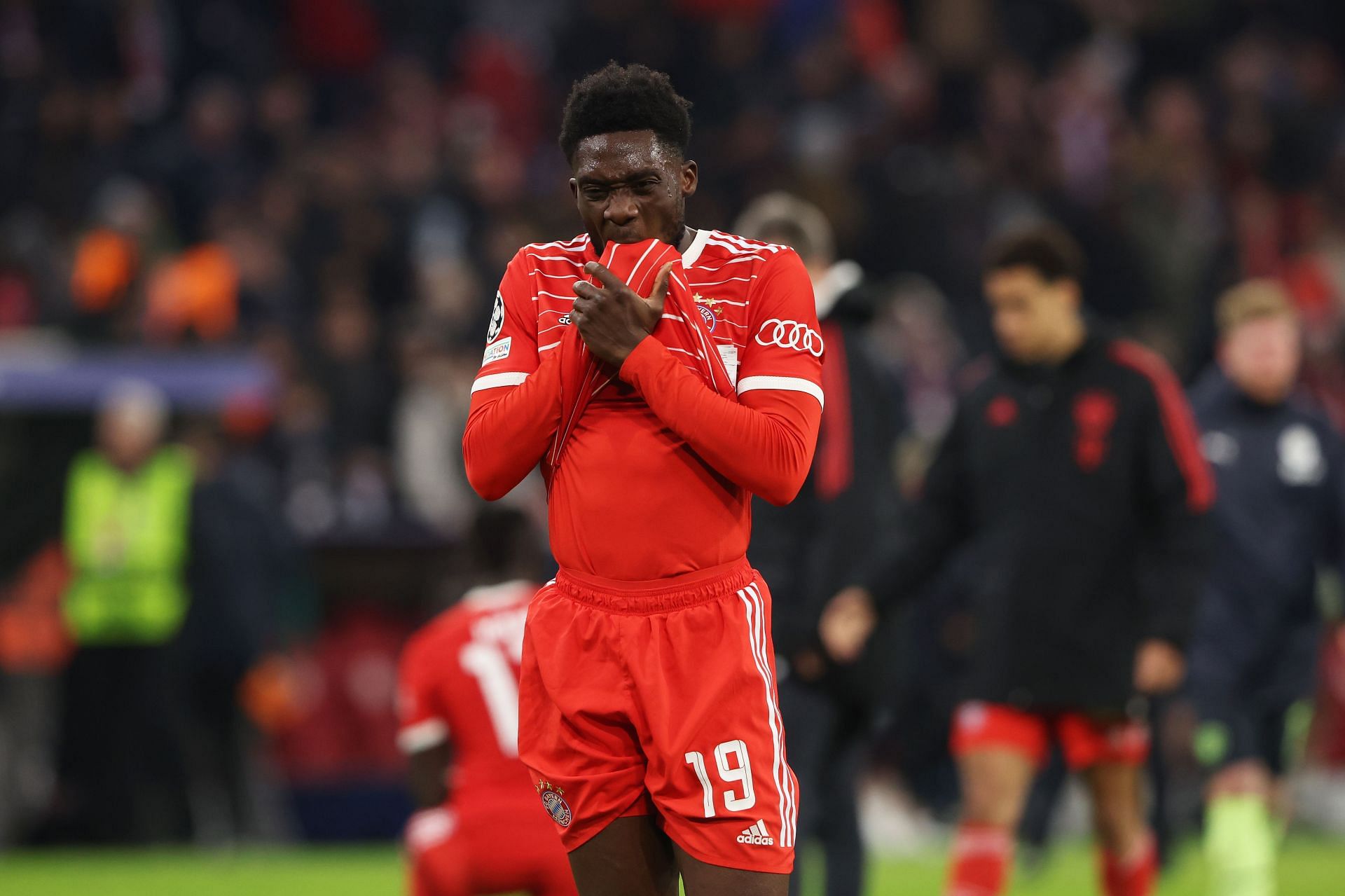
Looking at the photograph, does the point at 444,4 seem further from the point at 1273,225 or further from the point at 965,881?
the point at 965,881

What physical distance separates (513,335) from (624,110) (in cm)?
46

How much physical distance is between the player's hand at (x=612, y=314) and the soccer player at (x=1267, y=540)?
4903mm

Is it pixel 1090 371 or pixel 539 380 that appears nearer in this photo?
pixel 539 380

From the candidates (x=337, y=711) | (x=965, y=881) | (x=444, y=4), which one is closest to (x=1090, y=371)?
(x=965, y=881)

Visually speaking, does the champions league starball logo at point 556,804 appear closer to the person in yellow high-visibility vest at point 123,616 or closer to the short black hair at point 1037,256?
the short black hair at point 1037,256

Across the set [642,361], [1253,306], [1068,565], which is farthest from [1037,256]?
[642,361]

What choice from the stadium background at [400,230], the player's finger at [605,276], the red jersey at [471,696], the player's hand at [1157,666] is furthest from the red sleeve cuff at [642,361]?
the stadium background at [400,230]

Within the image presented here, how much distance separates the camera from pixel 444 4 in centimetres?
1711

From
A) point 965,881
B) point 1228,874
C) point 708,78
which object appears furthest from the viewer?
point 708,78

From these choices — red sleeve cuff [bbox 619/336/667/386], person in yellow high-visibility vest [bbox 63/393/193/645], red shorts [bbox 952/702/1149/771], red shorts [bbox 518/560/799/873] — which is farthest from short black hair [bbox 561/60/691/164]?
person in yellow high-visibility vest [bbox 63/393/193/645]

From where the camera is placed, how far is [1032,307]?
618 centimetres

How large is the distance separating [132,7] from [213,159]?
1.89m

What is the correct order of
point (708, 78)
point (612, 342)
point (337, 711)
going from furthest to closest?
1. point (708, 78)
2. point (337, 711)
3. point (612, 342)

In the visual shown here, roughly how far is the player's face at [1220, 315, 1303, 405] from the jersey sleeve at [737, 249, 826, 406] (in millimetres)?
4592
